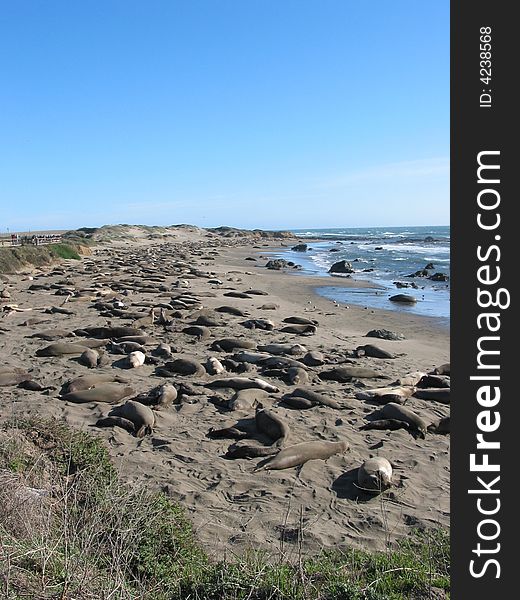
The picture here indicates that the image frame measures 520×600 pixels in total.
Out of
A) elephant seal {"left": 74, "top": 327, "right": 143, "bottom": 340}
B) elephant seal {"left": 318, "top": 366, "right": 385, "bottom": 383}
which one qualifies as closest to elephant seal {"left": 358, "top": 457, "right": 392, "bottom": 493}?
elephant seal {"left": 318, "top": 366, "right": 385, "bottom": 383}

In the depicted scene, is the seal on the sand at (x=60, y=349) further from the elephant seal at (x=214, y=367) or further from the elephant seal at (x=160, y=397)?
the elephant seal at (x=160, y=397)

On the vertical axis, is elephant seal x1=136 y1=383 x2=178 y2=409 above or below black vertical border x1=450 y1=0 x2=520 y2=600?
below

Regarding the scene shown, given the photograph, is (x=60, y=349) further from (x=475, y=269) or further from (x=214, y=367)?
(x=475, y=269)

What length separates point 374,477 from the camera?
514 centimetres

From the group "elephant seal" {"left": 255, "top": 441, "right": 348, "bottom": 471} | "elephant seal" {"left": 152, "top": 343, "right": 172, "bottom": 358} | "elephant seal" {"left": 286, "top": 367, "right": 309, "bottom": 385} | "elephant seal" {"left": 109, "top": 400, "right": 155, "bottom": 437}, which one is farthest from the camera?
"elephant seal" {"left": 152, "top": 343, "right": 172, "bottom": 358}

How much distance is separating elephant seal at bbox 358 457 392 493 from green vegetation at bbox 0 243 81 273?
882 inches

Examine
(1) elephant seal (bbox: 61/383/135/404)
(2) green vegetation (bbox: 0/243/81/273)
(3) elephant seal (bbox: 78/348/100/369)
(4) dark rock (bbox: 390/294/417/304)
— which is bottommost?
(4) dark rock (bbox: 390/294/417/304)

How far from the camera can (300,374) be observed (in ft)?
28.3

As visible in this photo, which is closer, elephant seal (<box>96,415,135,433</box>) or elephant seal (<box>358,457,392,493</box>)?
elephant seal (<box>358,457,392,493</box>)

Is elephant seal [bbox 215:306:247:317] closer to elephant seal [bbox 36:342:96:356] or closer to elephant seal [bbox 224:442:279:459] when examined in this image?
elephant seal [bbox 36:342:96:356]

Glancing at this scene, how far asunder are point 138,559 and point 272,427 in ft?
9.30

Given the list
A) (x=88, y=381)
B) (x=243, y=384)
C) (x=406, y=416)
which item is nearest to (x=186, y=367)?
(x=243, y=384)

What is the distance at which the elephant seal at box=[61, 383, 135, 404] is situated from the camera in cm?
733

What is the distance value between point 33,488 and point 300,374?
203 inches
